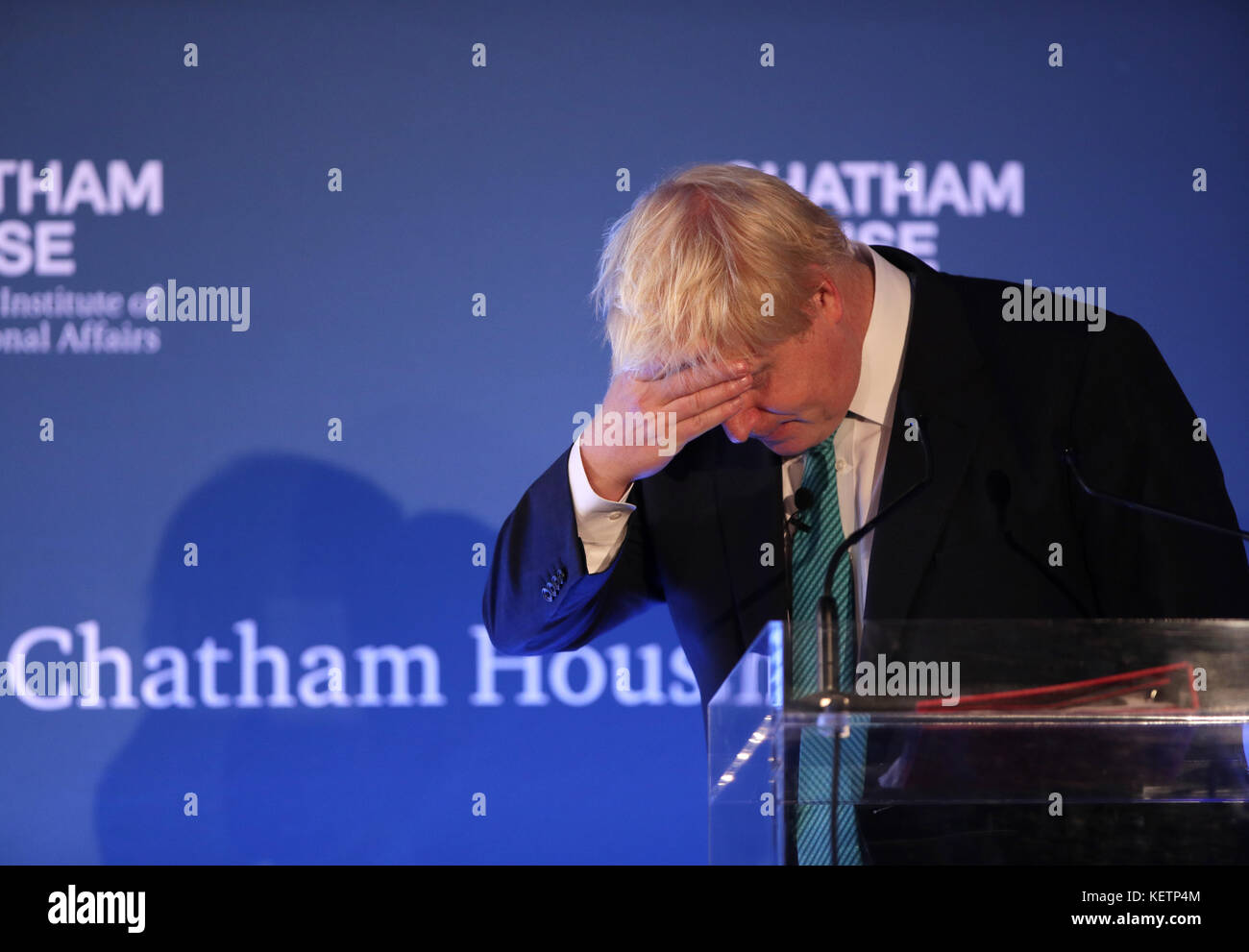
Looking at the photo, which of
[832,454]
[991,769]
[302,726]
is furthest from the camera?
[302,726]

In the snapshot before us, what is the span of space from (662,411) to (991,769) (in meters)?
0.73

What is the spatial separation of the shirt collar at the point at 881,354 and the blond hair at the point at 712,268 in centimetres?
11

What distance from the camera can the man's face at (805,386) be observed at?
5.96ft

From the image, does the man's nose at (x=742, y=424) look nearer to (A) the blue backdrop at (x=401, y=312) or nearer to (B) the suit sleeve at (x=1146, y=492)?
(B) the suit sleeve at (x=1146, y=492)

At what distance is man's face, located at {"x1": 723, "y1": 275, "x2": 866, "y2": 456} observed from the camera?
1817 mm

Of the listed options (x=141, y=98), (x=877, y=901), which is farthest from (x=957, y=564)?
(x=141, y=98)

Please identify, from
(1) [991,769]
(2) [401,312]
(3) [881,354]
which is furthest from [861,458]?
(2) [401,312]

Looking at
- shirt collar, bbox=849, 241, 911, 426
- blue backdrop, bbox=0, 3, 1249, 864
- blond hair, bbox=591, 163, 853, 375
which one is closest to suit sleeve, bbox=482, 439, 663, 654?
blond hair, bbox=591, 163, 853, 375

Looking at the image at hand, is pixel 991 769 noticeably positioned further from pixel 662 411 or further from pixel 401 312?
pixel 401 312

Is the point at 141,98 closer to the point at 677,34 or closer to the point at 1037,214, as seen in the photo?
the point at 677,34

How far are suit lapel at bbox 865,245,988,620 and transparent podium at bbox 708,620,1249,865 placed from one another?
608mm

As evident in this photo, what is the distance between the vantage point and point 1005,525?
188 centimetres

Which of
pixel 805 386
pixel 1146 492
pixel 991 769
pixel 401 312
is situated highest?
pixel 401 312

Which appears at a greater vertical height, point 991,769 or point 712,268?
point 712,268
